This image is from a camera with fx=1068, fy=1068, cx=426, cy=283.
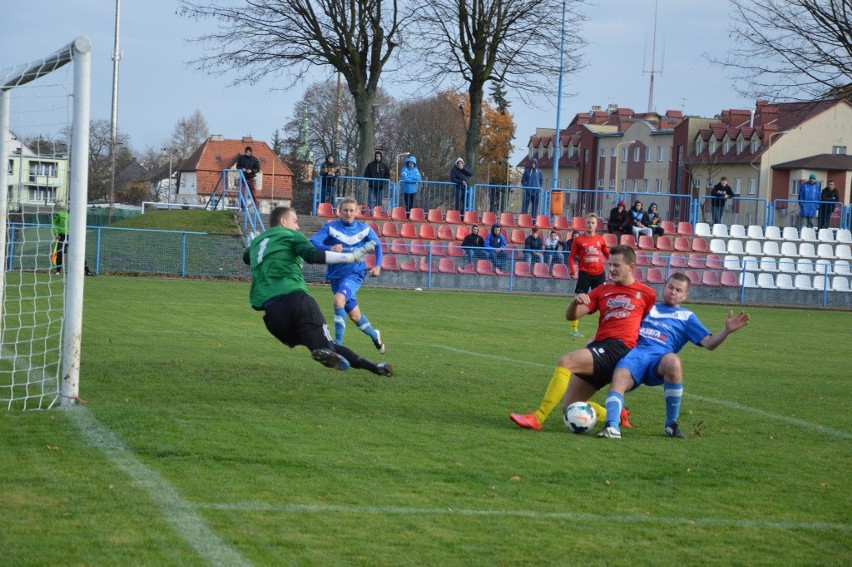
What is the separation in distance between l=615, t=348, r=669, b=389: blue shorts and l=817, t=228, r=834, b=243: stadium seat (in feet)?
88.0

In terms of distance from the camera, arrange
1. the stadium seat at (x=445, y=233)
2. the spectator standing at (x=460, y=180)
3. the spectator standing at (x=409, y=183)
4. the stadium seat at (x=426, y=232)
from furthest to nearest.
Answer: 1. the spectator standing at (x=460, y=180)
2. the spectator standing at (x=409, y=183)
3. the stadium seat at (x=445, y=233)
4. the stadium seat at (x=426, y=232)

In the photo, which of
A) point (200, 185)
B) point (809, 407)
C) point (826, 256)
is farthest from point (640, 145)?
point (809, 407)

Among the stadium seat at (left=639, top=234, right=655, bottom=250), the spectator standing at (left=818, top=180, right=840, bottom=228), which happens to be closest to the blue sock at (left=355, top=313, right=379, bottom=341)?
the stadium seat at (left=639, top=234, right=655, bottom=250)

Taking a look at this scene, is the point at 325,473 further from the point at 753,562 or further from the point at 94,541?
the point at 753,562

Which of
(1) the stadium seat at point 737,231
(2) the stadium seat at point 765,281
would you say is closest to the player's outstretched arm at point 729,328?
(2) the stadium seat at point 765,281

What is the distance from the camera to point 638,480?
641 centimetres

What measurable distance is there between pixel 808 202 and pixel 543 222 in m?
8.60

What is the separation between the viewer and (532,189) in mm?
34250

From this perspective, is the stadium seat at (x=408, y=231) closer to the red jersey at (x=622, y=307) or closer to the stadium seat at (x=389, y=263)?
the stadium seat at (x=389, y=263)

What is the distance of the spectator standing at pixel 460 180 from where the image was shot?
33781 mm

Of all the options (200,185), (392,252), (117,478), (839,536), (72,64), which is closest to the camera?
(839,536)

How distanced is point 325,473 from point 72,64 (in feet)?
13.9

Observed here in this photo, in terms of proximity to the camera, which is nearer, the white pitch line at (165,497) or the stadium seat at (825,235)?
the white pitch line at (165,497)

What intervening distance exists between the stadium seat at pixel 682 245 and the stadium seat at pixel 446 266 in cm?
720
